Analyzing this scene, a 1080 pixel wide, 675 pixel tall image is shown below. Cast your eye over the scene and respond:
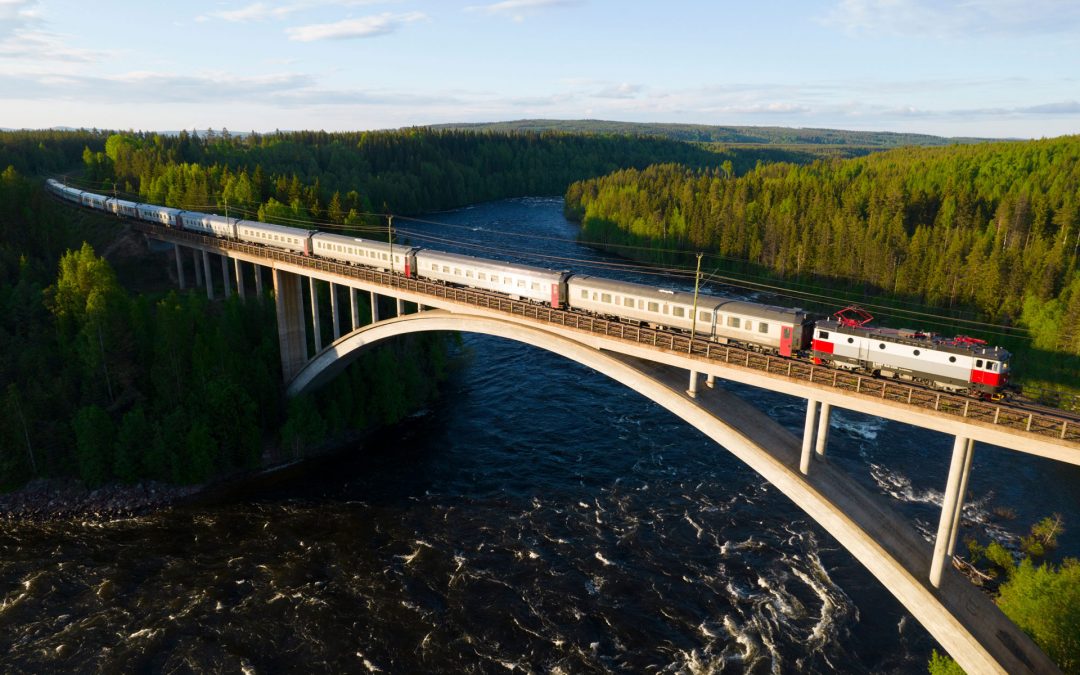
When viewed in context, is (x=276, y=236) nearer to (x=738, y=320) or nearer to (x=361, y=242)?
(x=361, y=242)

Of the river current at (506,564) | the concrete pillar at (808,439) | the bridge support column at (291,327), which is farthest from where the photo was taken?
the bridge support column at (291,327)

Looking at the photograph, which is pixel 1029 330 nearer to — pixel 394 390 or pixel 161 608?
pixel 394 390

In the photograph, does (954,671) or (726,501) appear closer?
(954,671)

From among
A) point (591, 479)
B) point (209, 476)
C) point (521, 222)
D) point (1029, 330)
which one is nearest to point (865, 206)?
point (1029, 330)

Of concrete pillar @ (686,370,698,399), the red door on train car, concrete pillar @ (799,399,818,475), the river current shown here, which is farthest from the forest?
concrete pillar @ (686,370,698,399)

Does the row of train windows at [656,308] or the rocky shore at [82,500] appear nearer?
the row of train windows at [656,308]

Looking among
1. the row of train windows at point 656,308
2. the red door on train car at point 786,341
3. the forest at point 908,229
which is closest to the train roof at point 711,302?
the row of train windows at point 656,308

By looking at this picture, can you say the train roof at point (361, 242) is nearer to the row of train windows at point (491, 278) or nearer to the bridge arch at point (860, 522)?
the row of train windows at point (491, 278)

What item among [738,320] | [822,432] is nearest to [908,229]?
[738,320]
